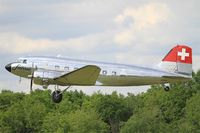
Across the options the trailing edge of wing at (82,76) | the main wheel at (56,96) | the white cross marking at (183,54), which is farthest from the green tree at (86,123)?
the main wheel at (56,96)

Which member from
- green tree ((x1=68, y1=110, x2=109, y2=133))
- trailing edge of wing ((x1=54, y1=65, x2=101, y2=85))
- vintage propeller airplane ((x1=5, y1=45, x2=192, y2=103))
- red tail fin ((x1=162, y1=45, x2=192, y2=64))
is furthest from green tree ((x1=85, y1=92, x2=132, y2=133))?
trailing edge of wing ((x1=54, y1=65, x2=101, y2=85))

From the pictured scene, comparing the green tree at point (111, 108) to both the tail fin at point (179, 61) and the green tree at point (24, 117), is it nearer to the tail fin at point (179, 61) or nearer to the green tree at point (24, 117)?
the green tree at point (24, 117)

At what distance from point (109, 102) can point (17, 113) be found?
1352 centimetres

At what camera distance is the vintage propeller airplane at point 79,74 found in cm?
5697

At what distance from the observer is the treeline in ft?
392

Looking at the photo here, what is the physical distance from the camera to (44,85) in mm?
57375

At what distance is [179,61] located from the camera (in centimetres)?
6112

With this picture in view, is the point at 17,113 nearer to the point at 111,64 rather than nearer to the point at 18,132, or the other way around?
the point at 18,132

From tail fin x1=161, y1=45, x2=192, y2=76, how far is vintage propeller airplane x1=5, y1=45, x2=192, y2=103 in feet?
2.91

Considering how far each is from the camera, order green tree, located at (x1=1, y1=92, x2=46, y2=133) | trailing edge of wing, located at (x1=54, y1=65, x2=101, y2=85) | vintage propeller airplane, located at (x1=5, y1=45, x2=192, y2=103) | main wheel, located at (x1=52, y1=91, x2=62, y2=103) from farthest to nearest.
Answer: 1. green tree, located at (x1=1, y1=92, x2=46, y2=133)
2. vintage propeller airplane, located at (x1=5, y1=45, x2=192, y2=103)
3. main wheel, located at (x1=52, y1=91, x2=62, y2=103)
4. trailing edge of wing, located at (x1=54, y1=65, x2=101, y2=85)

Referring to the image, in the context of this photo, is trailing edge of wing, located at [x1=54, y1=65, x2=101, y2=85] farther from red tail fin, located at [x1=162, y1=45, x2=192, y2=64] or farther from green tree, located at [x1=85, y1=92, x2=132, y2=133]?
green tree, located at [x1=85, y1=92, x2=132, y2=133]

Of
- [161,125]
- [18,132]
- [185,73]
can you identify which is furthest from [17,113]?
[185,73]

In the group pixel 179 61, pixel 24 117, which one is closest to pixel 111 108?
pixel 24 117

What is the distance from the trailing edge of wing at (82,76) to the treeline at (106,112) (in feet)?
195
